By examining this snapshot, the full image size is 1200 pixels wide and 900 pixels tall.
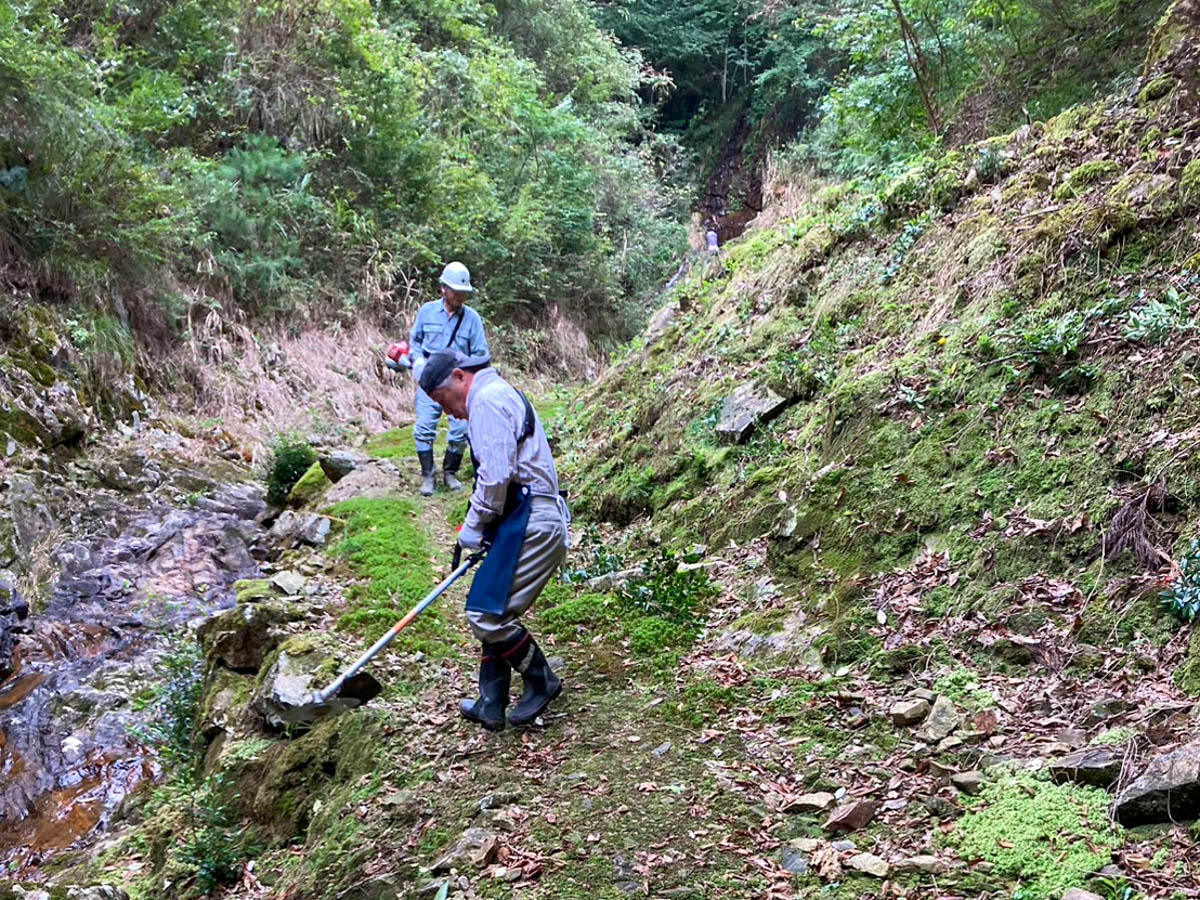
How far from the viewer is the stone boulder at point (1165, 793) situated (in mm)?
2545

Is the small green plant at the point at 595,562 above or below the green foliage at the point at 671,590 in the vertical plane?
above

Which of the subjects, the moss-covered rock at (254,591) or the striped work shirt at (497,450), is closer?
the striped work shirt at (497,450)

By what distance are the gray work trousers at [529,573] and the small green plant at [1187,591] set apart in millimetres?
2660

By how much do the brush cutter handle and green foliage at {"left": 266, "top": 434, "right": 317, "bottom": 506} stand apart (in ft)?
17.6

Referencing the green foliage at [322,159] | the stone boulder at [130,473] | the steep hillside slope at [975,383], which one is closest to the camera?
the steep hillside slope at [975,383]

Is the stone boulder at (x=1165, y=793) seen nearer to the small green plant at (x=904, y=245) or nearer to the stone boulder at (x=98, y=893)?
the stone boulder at (x=98, y=893)

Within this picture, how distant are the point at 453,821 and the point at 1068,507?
10.4ft

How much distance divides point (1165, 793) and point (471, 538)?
293 centimetres

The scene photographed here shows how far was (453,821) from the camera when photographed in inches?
142

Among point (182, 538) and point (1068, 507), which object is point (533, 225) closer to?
point (182, 538)

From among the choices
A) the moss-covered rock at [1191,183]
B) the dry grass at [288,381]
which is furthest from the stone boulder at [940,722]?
the dry grass at [288,381]

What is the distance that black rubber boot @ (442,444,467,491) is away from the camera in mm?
8997

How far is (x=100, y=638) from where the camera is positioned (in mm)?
7035

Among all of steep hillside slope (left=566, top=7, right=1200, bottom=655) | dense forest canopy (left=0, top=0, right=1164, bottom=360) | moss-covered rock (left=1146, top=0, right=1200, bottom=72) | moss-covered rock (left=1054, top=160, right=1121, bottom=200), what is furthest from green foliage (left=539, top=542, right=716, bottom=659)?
dense forest canopy (left=0, top=0, right=1164, bottom=360)
